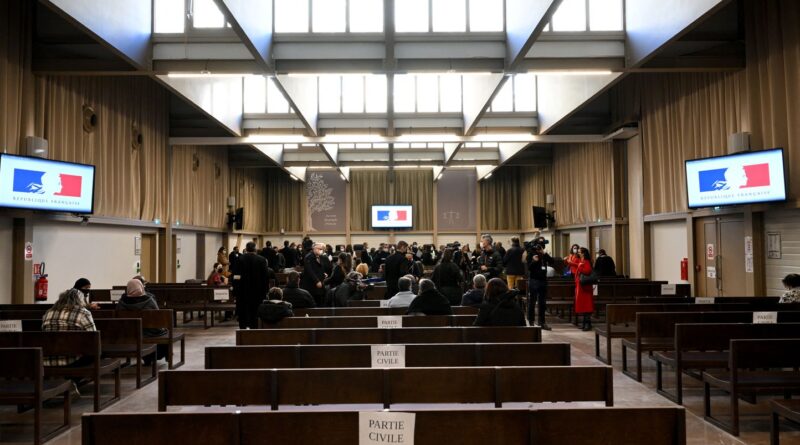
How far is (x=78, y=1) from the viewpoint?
746cm

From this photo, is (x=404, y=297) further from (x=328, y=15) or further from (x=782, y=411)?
(x=328, y=15)

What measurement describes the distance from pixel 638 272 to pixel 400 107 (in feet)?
26.5

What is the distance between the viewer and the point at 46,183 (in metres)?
8.82

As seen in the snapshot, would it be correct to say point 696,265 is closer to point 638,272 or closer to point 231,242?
point 638,272

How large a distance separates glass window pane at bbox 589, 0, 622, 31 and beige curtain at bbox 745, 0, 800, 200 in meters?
1.98

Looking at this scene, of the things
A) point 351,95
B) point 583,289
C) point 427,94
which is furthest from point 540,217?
point 583,289

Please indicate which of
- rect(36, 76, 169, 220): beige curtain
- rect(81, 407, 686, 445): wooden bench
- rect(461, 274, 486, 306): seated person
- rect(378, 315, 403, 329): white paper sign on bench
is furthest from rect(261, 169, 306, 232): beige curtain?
rect(81, 407, 686, 445): wooden bench

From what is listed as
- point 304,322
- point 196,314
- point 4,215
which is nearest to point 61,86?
point 4,215

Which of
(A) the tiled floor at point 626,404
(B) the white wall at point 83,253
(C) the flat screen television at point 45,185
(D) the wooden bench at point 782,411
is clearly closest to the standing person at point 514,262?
(A) the tiled floor at point 626,404

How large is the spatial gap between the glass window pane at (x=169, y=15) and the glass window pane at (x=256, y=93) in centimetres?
545

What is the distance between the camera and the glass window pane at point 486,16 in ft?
32.4

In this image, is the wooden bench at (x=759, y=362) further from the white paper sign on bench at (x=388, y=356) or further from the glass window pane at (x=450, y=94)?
the glass window pane at (x=450, y=94)

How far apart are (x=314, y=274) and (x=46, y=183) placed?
14.5ft

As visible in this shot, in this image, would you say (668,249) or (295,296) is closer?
(295,296)
